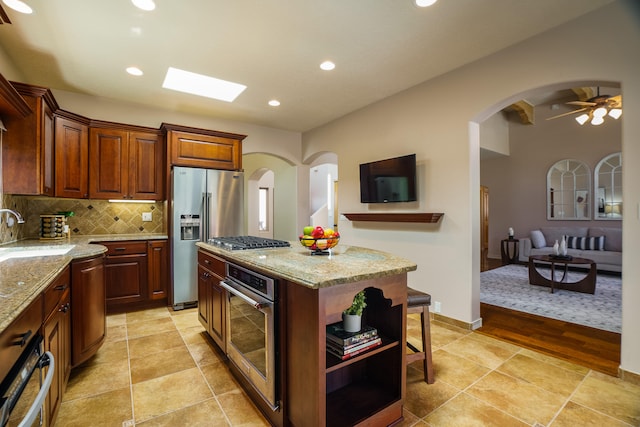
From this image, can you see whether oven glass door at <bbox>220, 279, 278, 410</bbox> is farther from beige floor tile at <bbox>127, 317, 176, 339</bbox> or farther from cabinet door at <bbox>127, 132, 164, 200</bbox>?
cabinet door at <bbox>127, 132, 164, 200</bbox>

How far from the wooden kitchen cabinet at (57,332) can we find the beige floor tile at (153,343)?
617 millimetres

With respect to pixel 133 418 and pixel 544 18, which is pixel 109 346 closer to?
pixel 133 418

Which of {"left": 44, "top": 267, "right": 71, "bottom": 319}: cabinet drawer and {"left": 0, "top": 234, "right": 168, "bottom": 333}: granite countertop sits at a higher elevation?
{"left": 0, "top": 234, "right": 168, "bottom": 333}: granite countertop

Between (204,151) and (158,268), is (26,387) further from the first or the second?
(204,151)

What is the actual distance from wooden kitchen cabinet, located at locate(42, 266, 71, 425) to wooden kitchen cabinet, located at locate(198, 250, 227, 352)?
0.93 m

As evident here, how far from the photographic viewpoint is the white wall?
6.97ft

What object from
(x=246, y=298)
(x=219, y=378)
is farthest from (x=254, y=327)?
(x=219, y=378)

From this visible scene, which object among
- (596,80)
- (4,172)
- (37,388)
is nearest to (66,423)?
(37,388)

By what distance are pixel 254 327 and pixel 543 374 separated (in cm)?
213

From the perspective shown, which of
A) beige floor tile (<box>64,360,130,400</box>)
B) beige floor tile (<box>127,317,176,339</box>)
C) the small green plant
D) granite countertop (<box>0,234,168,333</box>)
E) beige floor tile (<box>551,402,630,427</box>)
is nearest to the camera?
granite countertop (<box>0,234,168,333</box>)

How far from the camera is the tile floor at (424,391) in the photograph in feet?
5.78

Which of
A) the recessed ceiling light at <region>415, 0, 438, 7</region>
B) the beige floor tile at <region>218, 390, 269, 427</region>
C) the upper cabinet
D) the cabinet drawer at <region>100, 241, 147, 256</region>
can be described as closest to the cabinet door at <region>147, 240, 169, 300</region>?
the cabinet drawer at <region>100, 241, 147, 256</region>

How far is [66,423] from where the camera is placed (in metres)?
1.72

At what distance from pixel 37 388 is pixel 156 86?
11.0 feet
